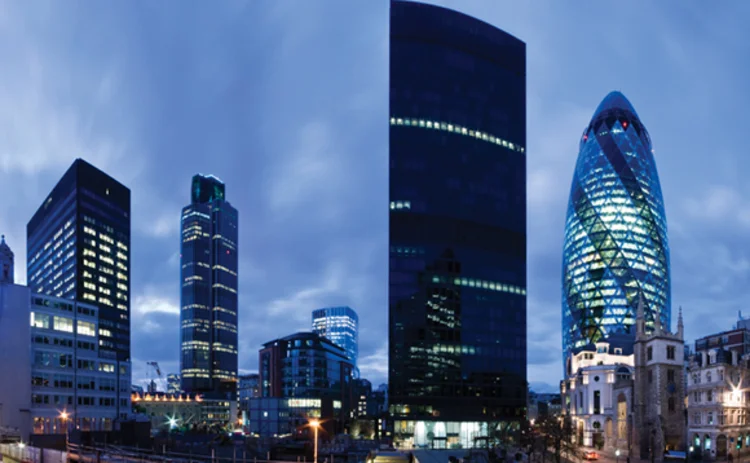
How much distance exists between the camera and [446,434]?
15188 centimetres

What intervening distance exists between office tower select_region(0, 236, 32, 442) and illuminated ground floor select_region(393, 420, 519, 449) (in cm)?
7271

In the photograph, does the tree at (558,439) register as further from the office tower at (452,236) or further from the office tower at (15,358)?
the office tower at (15,358)

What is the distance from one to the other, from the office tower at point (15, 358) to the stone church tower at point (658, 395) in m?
102

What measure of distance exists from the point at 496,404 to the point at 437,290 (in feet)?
98.4

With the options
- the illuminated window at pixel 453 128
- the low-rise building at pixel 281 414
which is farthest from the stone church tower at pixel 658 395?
the low-rise building at pixel 281 414

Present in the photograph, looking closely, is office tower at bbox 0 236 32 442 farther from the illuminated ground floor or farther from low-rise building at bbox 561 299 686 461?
low-rise building at bbox 561 299 686 461

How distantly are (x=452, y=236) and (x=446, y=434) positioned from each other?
44.7 meters

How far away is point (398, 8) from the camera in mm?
169375

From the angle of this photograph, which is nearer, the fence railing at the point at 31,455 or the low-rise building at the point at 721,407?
the fence railing at the point at 31,455

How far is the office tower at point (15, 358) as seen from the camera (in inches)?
4397

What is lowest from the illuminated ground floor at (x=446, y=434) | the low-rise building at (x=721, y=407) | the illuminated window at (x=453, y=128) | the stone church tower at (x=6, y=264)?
the illuminated ground floor at (x=446, y=434)

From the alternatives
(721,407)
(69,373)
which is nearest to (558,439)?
(721,407)

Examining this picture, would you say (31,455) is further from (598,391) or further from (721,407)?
(598,391)

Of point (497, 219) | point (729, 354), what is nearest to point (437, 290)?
point (497, 219)
